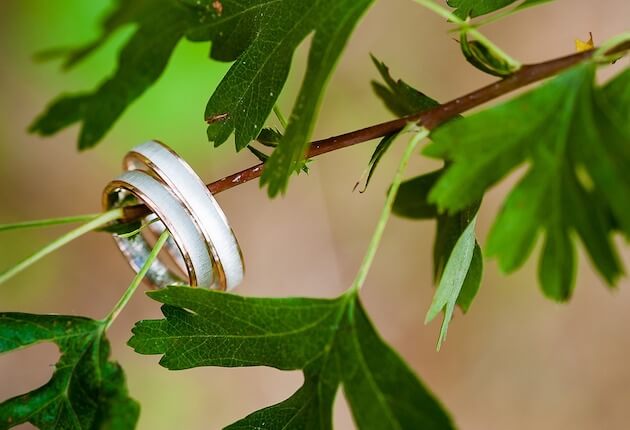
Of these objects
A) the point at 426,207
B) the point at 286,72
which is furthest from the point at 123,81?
the point at 426,207

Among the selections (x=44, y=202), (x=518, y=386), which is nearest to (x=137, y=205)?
(x=44, y=202)

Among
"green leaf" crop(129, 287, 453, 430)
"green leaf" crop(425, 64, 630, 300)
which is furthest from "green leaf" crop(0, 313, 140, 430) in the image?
"green leaf" crop(425, 64, 630, 300)

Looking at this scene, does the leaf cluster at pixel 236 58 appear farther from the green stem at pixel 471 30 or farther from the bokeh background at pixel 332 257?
the bokeh background at pixel 332 257

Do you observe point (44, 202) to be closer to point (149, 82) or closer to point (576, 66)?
point (149, 82)

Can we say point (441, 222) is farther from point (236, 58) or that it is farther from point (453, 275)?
point (236, 58)

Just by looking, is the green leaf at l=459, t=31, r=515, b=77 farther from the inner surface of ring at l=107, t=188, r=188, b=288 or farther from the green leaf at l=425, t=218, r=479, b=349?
the inner surface of ring at l=107, t=188, r=188, b=288
